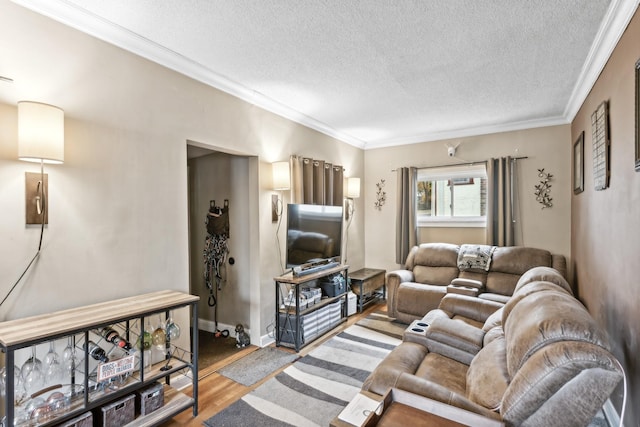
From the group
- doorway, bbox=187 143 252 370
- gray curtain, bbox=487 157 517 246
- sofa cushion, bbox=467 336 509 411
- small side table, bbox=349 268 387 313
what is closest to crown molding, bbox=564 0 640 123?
gray curtain, bbox=487 157 517 246

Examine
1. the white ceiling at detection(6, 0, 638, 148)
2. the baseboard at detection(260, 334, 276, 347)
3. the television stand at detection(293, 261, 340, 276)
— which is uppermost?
the white ceiling at detection(6, 0, 638, 148)

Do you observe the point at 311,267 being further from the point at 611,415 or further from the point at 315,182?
the point at 611,415

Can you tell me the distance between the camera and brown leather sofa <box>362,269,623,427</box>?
1.12 metres

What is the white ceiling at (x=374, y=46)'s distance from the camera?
1.93 meters

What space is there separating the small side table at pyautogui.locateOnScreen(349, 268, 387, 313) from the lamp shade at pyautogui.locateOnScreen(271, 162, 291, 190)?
1.95m

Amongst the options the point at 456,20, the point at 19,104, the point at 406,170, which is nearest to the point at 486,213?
the point at 406,170

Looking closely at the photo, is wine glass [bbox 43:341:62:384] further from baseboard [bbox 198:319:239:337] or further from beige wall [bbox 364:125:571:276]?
beige wall [bbox 364:125:571:276]

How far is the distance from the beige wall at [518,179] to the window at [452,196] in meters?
0.12

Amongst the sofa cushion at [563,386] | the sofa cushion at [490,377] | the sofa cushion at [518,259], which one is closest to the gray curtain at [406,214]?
the sofa cushion at [518,259]

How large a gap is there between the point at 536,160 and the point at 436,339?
3255 millimetres

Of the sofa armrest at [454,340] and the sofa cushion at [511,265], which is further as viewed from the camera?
the sofa cushion at [511,265]

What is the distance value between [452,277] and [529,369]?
10.5 ft

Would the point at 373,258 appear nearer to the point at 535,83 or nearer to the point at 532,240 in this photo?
the point at 532,240

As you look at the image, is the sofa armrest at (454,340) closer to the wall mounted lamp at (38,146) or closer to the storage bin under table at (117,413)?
the storage bin under table at (117,413)
